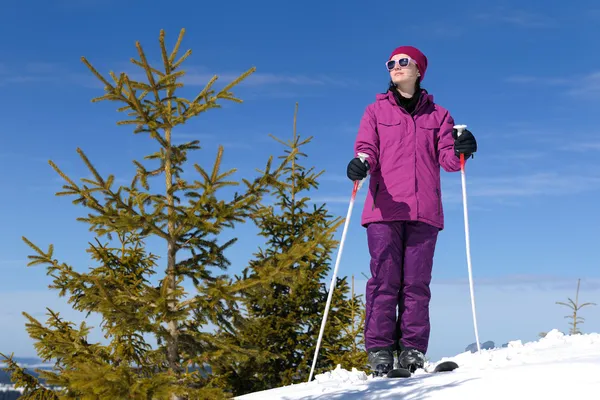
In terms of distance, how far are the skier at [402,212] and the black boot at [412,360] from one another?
0.4 inches

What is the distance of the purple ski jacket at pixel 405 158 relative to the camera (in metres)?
6.57

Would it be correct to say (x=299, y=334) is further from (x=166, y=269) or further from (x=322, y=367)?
(x=166, y=269)

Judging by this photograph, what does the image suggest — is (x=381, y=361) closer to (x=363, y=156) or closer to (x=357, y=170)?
(x=357, y=170)

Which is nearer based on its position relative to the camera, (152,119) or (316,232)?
(316,232)

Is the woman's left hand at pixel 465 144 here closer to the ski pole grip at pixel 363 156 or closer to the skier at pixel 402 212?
the skier at pixel 402 212

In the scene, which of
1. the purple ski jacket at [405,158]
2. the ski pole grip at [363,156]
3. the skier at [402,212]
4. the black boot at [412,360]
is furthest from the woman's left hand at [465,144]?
the black boot at [412,360]

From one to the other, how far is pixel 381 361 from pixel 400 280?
0.94m

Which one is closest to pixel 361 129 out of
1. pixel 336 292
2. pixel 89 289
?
pixel 89 289

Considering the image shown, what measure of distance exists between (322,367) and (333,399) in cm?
531

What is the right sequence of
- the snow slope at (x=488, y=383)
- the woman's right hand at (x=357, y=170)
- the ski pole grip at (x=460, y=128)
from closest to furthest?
the snow slope at (x=488, y=383) → the woman's right hand at (x=357, y=170) → the ski pole grip at (x=460, y=128)

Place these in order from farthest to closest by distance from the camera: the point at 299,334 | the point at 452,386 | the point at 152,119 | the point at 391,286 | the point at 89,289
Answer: the point at 299,334 → the point at 391,286 → the point at 152,119 → the point at 89,289 → the point at 452,386

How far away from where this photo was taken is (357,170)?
6441mm

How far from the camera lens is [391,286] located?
22.1ft

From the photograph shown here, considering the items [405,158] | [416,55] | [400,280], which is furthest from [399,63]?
[400,280]
